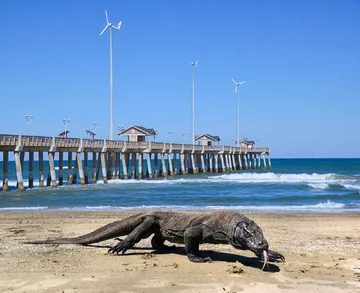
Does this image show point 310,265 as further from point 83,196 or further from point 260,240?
point 83,196

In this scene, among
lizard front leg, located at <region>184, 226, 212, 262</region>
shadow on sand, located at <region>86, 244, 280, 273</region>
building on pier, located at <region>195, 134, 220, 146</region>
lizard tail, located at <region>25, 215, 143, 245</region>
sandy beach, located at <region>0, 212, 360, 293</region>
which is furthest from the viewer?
building on pier, located at <region>195, 134, 220, 146</region>

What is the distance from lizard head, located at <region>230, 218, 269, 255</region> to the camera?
325 inches

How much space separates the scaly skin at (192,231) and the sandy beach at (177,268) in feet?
0.73

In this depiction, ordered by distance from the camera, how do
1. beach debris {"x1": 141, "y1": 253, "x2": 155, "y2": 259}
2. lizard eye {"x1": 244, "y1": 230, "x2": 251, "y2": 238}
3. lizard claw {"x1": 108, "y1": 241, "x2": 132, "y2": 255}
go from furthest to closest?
lizard claw {"x1": 108, "y1": 241, "x2": 132, "y2": 255}
beach debris {"x1": 141, "y1": 253, "x2": 155, "y2": 259}
lizard eye {"x1": 244, "y1": 230, "x2": 251, "y2": 238}

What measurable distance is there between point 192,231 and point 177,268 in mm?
862

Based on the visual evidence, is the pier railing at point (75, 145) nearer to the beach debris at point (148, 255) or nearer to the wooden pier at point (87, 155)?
the wooden pier at point (87, 155)

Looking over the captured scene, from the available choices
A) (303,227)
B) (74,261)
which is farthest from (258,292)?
(303,227)

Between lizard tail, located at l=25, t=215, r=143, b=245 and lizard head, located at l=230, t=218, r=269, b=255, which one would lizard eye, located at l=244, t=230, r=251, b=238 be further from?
lizard tail, located at l=25, t=215, r=143, b=245

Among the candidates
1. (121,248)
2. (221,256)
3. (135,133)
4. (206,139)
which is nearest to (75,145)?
(135,133)

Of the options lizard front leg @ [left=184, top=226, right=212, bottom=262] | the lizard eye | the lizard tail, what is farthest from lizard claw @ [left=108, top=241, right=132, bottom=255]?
the lizard eye

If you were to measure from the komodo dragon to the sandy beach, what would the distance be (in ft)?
0.74

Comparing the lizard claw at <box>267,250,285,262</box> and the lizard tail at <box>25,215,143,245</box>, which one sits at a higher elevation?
the lizard tail at <box>25,215,143,245</box>

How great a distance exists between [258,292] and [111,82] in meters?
45.5

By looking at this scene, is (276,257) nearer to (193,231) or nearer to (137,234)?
(193,231)
